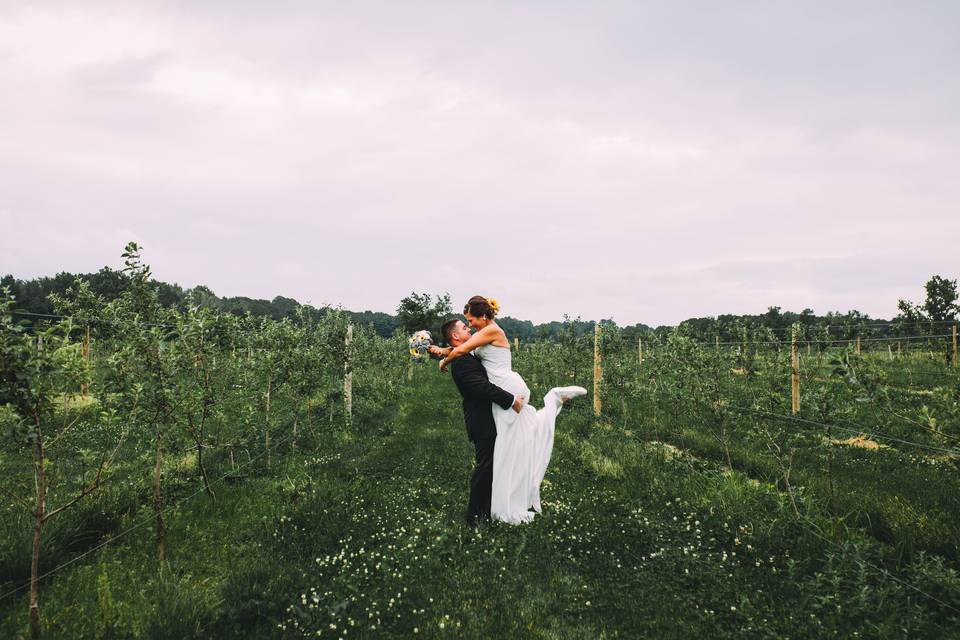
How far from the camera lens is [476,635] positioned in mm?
3469

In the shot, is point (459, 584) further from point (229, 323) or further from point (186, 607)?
point (229, 323)

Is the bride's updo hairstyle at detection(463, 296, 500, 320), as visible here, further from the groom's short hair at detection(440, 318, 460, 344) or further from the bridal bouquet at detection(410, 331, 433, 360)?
the bridal bouquet at detection(410, 331, 433, 360)

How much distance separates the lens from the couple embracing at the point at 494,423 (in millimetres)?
5652

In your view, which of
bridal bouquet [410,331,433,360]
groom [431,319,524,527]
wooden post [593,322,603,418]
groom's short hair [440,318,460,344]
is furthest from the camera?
wooden post [593,322,603,418]

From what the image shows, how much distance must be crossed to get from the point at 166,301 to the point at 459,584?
100817 millimetres

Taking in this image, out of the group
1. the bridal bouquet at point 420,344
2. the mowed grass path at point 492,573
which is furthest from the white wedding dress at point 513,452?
the bridal bouquet at point 420,344

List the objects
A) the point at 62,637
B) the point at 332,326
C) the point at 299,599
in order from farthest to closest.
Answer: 1. the point at 332,326
2. the point at 299,599
3. the point at 62,637

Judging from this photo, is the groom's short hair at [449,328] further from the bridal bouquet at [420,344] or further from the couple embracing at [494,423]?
the bridal bouquet at [420,344]

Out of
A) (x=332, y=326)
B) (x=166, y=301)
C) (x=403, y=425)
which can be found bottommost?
(x=403, y=425)

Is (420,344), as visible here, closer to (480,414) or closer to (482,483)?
(480,414)

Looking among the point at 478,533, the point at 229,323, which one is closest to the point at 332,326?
the point at 229,323

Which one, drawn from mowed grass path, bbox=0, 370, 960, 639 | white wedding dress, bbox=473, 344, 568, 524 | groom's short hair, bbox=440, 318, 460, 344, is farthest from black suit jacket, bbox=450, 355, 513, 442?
mowed grass path, bbox=0, 370, 960, 639

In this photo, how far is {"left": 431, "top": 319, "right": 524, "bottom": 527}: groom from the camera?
18.4 feet

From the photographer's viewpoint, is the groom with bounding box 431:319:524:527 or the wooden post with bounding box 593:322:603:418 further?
the wooden post with bounding box 593:322:603:418
